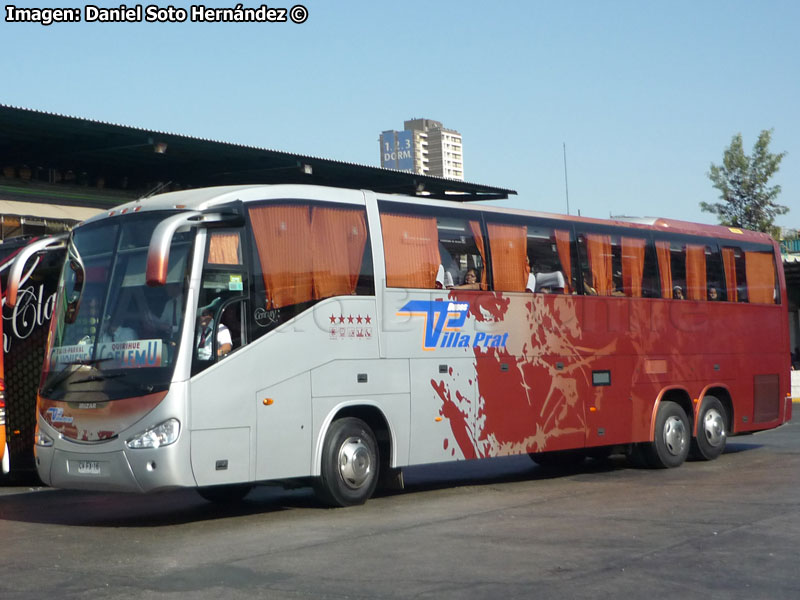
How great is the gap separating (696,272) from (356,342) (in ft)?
22.9

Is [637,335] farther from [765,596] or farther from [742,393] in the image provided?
[765,596]

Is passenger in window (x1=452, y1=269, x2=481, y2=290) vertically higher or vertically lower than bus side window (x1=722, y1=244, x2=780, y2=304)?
lower

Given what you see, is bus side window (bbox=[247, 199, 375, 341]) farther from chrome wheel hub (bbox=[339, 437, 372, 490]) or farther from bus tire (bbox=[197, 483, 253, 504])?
bus tire (bbox=[197, 483, 253, 504])

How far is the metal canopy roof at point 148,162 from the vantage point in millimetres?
23391

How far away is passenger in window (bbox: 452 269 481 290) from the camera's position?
13.5 meters

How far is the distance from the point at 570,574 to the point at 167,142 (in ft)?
61.5

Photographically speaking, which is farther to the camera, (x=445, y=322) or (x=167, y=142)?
(x=167, y=142)

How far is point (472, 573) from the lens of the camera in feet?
26.0

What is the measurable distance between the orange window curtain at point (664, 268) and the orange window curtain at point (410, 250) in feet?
14.9

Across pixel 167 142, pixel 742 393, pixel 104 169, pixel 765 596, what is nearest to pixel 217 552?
pixel 765 596

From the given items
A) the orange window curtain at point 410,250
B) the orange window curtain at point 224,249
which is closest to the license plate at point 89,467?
the orange window curtain at point 224,249

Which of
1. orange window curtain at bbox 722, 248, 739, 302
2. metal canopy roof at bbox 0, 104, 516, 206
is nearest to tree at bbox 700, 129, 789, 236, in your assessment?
metal canopy roof at bbox 0, 104, 516, 206

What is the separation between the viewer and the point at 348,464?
11891 millimetres

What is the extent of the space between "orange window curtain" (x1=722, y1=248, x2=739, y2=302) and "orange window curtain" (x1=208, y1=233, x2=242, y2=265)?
9.26m
